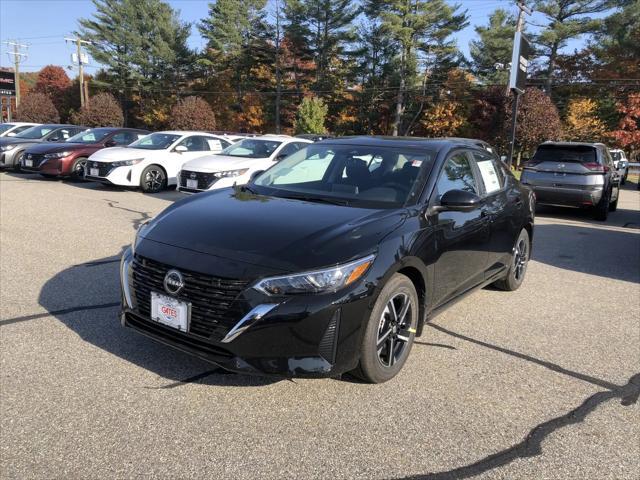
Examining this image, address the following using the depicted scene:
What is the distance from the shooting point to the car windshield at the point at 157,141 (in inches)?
525

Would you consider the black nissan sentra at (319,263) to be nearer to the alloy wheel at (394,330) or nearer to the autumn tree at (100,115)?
the alloy wheel at (394,330)

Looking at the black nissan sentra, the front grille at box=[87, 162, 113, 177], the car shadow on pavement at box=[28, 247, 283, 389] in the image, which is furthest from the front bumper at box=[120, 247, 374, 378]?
the front grille at box=[87, 162, 113, 177]

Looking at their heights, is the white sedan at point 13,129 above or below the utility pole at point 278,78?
below

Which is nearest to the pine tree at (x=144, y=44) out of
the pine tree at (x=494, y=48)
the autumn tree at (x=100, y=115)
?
the autumn tree at (x=100, y=115)

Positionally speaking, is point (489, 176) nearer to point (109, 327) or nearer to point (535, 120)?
point (109, 327)

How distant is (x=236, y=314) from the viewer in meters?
2.97

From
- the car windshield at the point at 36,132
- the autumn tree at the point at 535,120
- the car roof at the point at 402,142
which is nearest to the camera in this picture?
the car roof at the point at 402,142

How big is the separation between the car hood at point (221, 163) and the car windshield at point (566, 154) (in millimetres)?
6382

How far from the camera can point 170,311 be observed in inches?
125

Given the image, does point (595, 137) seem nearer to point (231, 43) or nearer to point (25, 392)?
point (231, 43)

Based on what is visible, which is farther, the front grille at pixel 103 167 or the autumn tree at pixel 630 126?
the autumn tree at pixel 630 126

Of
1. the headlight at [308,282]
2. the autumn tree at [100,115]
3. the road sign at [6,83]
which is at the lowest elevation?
the headlight at [308,282]

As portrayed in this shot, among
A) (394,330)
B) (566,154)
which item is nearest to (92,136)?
(566,154)

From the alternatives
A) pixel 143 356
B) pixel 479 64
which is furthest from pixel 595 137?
pixel 143 356
